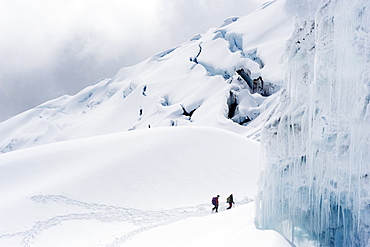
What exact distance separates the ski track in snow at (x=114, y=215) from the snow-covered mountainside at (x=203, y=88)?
26246 millimetres

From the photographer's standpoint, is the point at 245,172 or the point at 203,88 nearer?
the point at 245,172

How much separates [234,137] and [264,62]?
44803 mm

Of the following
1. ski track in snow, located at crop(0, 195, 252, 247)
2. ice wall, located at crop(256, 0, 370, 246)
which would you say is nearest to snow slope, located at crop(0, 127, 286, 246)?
ski track in snow, located at crop(0, 195, 252, 247)

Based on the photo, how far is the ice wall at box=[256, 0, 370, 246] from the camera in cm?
919

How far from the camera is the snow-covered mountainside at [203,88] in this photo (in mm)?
65938

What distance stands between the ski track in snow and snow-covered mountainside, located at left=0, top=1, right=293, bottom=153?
26.2 meters

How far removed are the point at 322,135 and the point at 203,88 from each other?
72.3 m

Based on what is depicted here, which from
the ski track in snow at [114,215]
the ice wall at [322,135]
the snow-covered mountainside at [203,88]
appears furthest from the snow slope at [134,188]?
the snow-covered mountainside at [203,88]

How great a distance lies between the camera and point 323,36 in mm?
10078

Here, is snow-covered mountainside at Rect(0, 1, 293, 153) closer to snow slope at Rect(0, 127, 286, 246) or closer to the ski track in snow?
snow slope at Rect(0, 127, 286, 246)

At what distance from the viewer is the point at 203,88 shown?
3223 inches

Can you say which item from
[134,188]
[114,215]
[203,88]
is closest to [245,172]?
[134,188]

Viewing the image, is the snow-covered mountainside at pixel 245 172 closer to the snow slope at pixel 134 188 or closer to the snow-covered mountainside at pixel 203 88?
the snow slope at pixel 134 188

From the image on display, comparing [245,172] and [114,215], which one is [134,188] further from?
[245,172]
